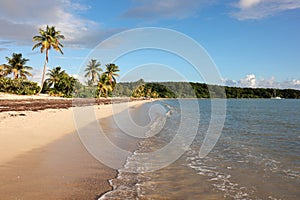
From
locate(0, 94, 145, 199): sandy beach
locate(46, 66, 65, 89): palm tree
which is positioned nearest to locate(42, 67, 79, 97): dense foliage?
locate(46, 66, 65, 89): palm tree

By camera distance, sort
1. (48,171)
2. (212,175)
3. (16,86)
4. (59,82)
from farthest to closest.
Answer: (59,82)
(16,86)
(212,175)
(48,171)

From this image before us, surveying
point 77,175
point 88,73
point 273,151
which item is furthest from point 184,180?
point 88,73

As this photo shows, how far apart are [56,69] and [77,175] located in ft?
221

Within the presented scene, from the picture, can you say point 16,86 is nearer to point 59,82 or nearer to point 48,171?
point 59,82

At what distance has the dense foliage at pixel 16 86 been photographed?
168 ft

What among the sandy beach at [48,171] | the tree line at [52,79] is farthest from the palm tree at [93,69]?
the sandy beach at [48,171]

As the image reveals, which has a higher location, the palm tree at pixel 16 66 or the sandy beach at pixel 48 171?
the palm tree at pixel 16 66

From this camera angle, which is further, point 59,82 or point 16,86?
point 59,82

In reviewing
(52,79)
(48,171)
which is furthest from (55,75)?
(48,171)

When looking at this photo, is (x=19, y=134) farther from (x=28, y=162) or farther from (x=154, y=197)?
(x=154, y=197)

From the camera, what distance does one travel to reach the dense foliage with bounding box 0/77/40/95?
51281 mm

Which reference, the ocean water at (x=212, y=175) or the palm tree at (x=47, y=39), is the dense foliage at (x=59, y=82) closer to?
the palm tree at (x=47, y=39)

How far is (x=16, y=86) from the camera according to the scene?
5284 centimetres

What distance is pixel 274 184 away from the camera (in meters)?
7.02
